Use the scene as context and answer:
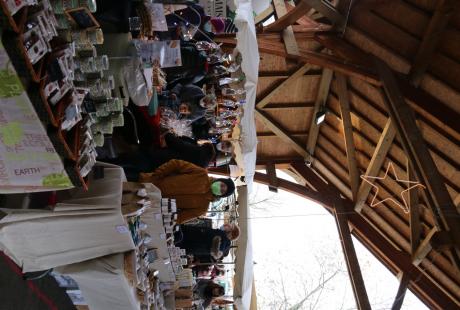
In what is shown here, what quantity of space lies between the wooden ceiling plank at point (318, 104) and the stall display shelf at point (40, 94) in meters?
5.57

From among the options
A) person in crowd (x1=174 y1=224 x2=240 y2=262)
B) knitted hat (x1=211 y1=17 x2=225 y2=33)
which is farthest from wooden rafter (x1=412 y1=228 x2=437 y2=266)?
knitted hat (x1=211 y1=17 x2=225 y2=33)

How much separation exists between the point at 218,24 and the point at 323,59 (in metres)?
2.28

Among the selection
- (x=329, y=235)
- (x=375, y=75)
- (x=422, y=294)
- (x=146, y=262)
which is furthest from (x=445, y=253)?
(x=329, y=235)

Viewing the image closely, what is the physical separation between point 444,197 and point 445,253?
2442 millimetres

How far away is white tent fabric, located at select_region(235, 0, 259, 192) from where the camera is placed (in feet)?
11.2

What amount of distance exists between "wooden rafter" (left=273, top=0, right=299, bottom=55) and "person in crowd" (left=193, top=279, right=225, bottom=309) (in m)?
3.16

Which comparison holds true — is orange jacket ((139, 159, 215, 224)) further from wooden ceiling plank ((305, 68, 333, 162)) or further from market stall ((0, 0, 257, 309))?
wooden ceiling plank ((305, 68, 333, 162))

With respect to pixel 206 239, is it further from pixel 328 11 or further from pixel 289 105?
pixel 289 105

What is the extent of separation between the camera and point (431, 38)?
4953 mm

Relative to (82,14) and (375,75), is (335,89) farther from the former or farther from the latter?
(82,14)

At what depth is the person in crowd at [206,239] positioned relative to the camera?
409cm

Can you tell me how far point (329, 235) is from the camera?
14.5 metres

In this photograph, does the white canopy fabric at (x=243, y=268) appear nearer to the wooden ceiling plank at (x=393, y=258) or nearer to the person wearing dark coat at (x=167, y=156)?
the person wearing dark coat at (x=167, y=156)

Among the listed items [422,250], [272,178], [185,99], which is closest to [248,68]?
[185,99]
